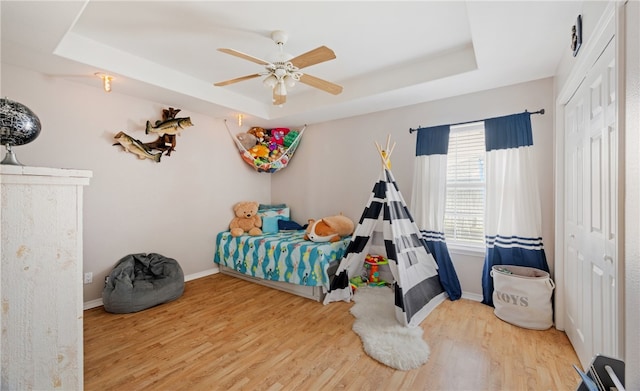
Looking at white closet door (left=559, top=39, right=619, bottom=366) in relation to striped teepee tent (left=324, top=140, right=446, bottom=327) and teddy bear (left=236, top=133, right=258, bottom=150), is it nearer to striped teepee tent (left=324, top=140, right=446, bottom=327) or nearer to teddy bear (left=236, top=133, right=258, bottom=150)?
striped teepee tent (left=324, top=140, right=446, bottom=327)

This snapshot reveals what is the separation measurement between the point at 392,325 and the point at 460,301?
3.56ft

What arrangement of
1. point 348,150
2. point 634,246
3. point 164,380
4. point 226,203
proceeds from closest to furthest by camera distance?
1. point 634,246
2. point 164,380
3. point 348,150
4. point 226,203

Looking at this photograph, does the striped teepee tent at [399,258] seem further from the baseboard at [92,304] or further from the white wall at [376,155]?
the baseboard at [92,304]

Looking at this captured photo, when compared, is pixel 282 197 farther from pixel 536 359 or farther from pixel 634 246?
pixel 634 246

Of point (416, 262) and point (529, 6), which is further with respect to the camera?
point (416, 262)

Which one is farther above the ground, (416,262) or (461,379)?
(416,262)

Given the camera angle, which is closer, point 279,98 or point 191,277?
point 279,98

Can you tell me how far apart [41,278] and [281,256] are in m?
2.22

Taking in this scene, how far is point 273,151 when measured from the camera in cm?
442

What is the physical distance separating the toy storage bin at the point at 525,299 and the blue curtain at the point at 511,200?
0.21m

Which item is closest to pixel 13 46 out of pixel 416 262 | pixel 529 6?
pixel 529 6

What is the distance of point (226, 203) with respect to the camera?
13.9ft

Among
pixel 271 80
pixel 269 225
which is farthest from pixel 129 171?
pixel 271 80

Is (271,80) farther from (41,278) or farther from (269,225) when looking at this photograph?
(269,225)
